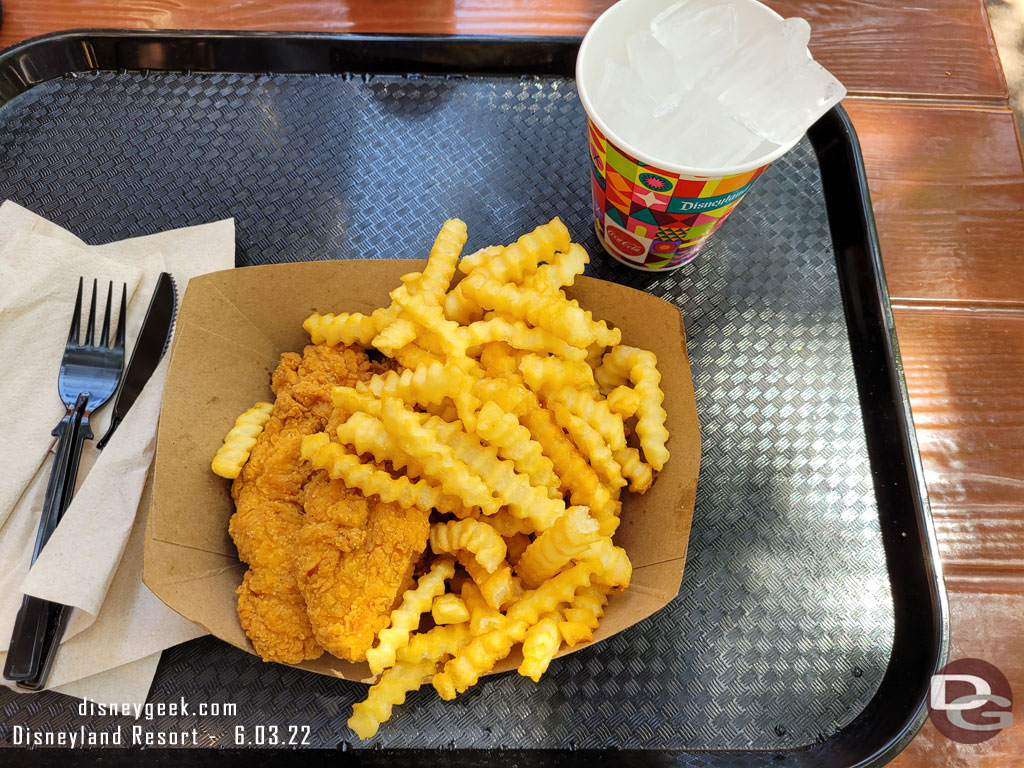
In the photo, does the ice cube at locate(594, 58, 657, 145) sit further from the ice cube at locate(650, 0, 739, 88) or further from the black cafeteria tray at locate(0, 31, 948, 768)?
the black cafeteria tray at locate(0, 31, 948, 768)

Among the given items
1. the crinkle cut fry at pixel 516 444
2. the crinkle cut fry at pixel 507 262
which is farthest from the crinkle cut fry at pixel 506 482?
the crinkle cut fry at pixel 507 262

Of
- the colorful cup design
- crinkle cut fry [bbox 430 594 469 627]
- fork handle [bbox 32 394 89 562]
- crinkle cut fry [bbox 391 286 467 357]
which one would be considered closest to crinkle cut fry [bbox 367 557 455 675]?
crinkle cut fry [bbox 430 594 469 627]

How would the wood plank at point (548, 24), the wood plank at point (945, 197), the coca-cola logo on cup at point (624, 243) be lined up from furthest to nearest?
the wood plank at point (548, 24), the wood plank at point (945, 197), the coca-cola logo on cup at point (624, 243)

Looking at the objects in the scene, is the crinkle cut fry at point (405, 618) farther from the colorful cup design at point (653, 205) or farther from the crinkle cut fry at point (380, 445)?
the colorful cup design at point (653, 205)

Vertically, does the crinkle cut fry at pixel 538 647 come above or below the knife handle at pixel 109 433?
below

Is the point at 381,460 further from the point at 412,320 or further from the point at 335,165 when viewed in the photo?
the point at 335,165

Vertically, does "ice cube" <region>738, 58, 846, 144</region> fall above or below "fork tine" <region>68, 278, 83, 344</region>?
above

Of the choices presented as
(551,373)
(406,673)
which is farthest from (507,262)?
(406,673)
